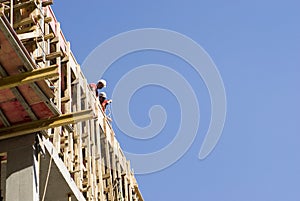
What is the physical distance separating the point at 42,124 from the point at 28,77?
3.87 feet

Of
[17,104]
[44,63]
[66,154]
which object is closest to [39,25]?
[44,63]

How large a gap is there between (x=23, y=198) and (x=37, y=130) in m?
1.18

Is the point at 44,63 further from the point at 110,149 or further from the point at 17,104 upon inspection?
the point at 110,149

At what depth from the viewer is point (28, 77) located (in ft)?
34.9

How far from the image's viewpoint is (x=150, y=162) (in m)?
15.1

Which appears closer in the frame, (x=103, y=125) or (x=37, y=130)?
(x=37, y=130)

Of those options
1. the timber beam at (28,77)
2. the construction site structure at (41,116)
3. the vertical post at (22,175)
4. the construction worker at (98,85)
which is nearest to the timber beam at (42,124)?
the construction site structure at (41,116)

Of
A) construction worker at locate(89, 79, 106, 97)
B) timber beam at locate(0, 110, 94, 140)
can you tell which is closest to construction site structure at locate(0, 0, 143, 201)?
timber beam at locate(0, 110, 94, 140)

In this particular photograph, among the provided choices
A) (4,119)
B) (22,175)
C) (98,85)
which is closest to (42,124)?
(4,119)

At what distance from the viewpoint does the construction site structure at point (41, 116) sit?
35.2 ft

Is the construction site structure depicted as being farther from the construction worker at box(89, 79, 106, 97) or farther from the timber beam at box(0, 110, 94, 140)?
the construction worker at box(89, 79, 106, 97)

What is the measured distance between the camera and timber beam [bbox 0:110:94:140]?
37.6 feet

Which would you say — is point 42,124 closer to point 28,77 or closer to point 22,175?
point 22,175

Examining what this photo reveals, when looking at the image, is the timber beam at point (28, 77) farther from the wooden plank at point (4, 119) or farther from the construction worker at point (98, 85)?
the construction worker at point (98, 85)
